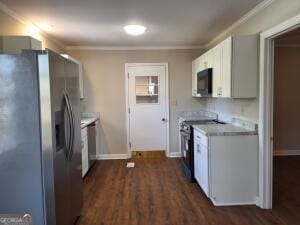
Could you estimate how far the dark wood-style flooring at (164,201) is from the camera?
2893mm

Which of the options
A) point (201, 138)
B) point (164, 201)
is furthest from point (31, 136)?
point (201, 138)

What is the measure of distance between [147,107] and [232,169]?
2818mm

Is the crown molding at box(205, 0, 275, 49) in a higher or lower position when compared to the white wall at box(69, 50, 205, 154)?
higher

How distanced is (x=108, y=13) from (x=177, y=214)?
264cm

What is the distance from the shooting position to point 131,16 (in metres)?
3.36

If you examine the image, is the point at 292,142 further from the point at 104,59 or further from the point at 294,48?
the point at 104,59

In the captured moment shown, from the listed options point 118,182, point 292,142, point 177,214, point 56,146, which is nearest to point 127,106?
point 118,182

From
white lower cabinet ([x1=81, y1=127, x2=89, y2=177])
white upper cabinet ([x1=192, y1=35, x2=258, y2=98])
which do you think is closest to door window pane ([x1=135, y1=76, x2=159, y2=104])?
white lower cabinet ([x1=81, y1=127, x2=89, y2=177])

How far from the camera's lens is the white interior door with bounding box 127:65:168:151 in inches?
220

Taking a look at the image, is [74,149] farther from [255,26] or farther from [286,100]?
[286,100]

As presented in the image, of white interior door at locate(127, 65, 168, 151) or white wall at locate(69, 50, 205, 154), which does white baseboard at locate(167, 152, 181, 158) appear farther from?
white interior door at locate(127, 65, 168, 151)

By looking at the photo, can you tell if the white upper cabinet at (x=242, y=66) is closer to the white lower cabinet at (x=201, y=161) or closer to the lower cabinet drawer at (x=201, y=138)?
the lower cabinet drawer at (x=201, y=138)

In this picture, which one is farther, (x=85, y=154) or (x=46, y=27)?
(x=85, y=154)

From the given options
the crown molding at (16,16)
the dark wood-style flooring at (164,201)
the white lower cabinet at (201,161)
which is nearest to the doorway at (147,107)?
the dark wood-style flooring at (164,201)
